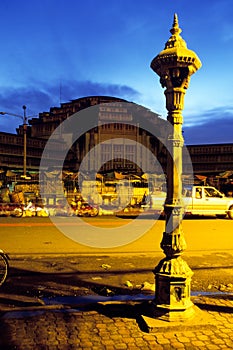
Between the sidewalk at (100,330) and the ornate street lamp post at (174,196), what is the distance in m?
0.38

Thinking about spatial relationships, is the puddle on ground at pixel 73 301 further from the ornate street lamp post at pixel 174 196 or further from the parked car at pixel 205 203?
the parked car at pixel 205 203

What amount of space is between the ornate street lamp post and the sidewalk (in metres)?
0.38

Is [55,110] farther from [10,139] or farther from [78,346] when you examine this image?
[78,346]

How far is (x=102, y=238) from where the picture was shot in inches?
552

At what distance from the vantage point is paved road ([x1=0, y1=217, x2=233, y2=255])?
11.8 m

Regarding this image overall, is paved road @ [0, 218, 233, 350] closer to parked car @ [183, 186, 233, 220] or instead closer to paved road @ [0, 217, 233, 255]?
paved road @ [0, 217, 233, 255]

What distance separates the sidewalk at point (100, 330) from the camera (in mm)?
4836

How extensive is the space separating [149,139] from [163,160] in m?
3.25

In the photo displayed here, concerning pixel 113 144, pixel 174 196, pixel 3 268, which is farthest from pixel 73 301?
pixel 113 144

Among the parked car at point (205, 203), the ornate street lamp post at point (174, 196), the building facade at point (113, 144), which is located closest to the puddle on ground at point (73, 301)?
the ornate street lamp post at point (174, 196)

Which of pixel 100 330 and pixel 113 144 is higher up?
pixel 113 144

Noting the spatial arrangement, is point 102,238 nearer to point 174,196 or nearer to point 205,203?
point 174,196

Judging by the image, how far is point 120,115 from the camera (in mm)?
46438

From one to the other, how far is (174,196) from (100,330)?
216 cm
